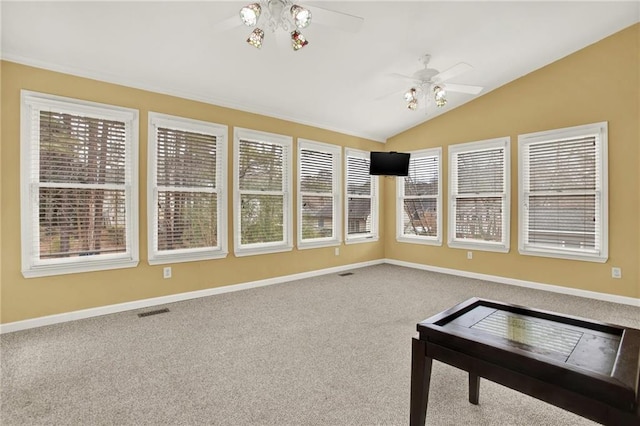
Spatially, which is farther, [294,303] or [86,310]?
[294,303]

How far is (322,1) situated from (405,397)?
331 cm

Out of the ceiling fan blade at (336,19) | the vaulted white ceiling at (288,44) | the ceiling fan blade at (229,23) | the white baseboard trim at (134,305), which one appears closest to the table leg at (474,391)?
the ceiling fan blade at (336,19)

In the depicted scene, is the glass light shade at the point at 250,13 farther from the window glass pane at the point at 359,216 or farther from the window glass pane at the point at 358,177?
the window glass pane at the point at 359,216

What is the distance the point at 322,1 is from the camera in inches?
112

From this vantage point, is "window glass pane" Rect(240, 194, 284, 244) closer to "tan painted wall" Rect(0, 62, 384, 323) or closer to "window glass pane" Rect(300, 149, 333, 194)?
"tan painted wall" Rect(0, 62, 384, 323)

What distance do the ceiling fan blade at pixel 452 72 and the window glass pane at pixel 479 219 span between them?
7.91ft

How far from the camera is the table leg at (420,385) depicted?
156 centimetres

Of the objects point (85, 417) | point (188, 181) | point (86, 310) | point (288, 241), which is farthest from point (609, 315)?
point (86, 310)

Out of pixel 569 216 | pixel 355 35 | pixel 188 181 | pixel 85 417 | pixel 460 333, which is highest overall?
pixel 355 35

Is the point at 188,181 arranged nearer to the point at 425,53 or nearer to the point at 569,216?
the point at 425,53

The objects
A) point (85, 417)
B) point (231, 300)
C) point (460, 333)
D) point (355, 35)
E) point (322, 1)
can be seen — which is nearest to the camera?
point (460, 333)

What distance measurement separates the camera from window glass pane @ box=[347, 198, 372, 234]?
6215mm

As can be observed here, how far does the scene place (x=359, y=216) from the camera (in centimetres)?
637

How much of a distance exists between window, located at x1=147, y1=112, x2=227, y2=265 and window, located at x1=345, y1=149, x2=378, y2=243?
2.62 metres
